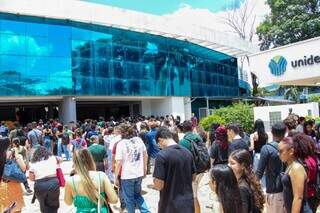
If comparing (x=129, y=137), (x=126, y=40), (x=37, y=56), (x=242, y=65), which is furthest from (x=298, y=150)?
(x=242, y=65)

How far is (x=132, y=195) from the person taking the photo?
7504 millimetres

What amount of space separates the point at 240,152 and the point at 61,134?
15.0 metres

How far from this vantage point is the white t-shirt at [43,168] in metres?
6.49

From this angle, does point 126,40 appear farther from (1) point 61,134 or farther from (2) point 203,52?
(1) point 61,134

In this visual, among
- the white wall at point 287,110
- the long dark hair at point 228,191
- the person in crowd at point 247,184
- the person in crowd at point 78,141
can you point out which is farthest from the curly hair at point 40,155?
the white wall at point 287,110

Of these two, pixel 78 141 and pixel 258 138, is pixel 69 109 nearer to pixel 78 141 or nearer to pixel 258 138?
pixel 78 141

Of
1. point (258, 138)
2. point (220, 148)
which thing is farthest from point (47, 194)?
point (258, 138)

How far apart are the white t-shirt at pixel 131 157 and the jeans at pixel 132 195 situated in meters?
0.10

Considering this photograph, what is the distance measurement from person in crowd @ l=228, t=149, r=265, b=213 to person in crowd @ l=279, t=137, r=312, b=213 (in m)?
0.55

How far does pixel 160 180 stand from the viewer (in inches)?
203

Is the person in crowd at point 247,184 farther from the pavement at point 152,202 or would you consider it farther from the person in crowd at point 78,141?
the person in crowd at point 78,141

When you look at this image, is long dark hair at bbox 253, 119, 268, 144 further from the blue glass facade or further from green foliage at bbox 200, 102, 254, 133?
the blue glass facade

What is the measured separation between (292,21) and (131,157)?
102ft

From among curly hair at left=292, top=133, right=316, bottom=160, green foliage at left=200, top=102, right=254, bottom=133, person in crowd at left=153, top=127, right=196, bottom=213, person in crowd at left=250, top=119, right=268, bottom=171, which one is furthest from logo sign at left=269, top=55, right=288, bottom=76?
curly hair at left=292, top=133, right=316, bottom=160
